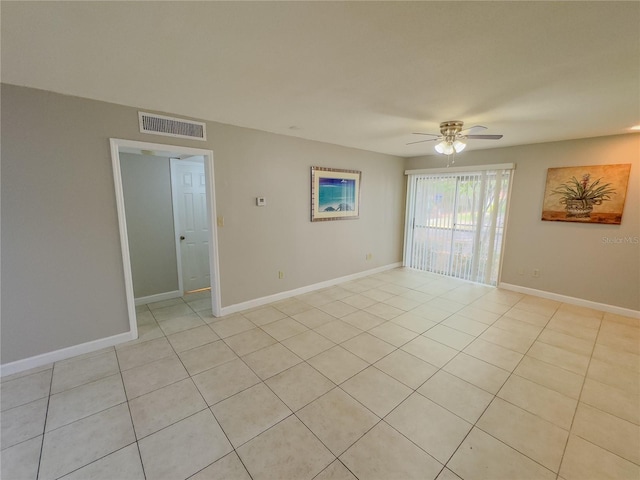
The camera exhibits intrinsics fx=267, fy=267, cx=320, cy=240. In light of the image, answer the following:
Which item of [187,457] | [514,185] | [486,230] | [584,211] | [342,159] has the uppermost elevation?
[342,159]

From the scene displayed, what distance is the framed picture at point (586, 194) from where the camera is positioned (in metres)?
3.60

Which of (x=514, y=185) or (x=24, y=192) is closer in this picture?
(x=24, y=192)

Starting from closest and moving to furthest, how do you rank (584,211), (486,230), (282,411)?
(282,411) < (584,211) < (486,230)

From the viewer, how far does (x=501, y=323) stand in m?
3.42

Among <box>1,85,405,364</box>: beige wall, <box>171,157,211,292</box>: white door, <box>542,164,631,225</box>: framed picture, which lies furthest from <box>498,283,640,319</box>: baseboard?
<box>171,157,211,292</box>: white door

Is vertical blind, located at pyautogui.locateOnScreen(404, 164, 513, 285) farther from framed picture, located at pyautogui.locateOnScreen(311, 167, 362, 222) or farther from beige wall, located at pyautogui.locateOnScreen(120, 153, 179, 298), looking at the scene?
beige wall, located at pyautogui.locateOnScreen(120, 153, 179, 298)

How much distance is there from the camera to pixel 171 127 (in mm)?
2924

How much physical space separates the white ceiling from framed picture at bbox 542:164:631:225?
1.07m

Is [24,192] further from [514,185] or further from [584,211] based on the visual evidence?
[584,211]

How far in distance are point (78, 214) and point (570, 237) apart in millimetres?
6236

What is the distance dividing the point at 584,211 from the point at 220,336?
5.24 metres

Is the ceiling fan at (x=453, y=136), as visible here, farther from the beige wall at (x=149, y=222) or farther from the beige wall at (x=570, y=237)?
the beige wall at (x=149, y=222)

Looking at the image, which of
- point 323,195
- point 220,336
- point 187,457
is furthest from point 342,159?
point 187,457

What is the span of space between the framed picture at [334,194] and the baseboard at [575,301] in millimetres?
3003
